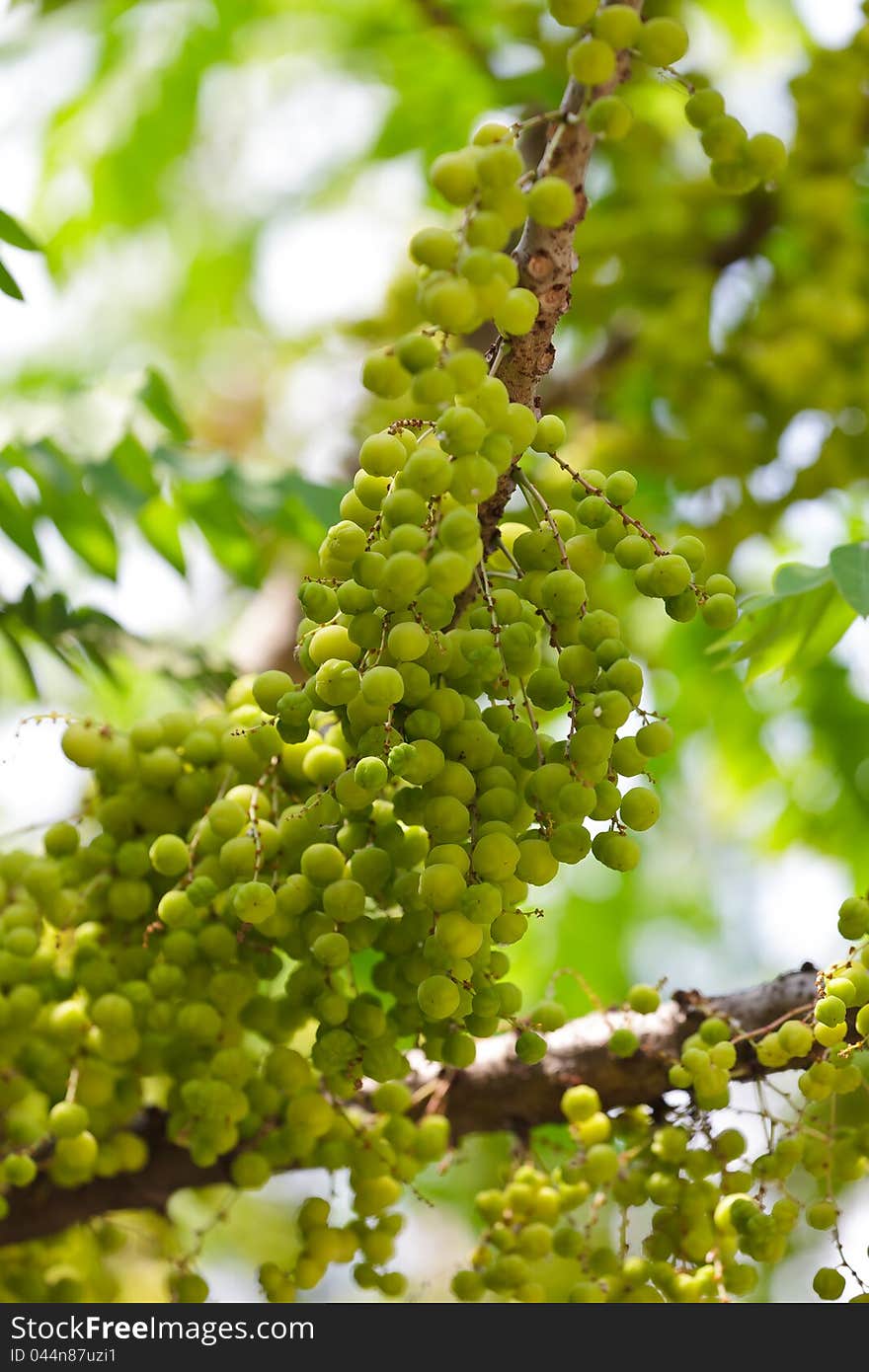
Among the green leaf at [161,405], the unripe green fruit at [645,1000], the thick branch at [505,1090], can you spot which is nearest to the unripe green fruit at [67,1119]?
the thick branch at [505,1090]

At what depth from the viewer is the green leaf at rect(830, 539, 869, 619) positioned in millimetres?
1733

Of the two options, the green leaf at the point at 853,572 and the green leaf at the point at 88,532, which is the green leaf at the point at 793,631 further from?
the green leaf at the point at 88,532

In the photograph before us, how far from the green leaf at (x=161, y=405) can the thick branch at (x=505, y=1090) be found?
138cm

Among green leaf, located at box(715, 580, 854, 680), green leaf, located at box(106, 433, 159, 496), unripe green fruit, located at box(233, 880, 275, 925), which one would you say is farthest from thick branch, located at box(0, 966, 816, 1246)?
green leaf, located at box(106, 433, 159, 496)

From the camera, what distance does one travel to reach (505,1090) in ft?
6.91

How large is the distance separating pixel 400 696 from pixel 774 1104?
1022mm

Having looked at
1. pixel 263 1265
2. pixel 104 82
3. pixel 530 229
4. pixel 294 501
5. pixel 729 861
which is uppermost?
pixel 104 82

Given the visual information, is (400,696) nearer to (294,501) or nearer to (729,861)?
(294,501)

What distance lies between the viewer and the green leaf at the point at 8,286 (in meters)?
1.91

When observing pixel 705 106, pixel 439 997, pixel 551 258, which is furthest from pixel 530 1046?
pixel 705 106

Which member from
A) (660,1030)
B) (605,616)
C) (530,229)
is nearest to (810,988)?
(660,1030)

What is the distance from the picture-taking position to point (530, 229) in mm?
1449

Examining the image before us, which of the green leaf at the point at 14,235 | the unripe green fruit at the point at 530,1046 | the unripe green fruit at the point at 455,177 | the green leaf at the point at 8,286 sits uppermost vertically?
the green leaf at the point at 14,235
